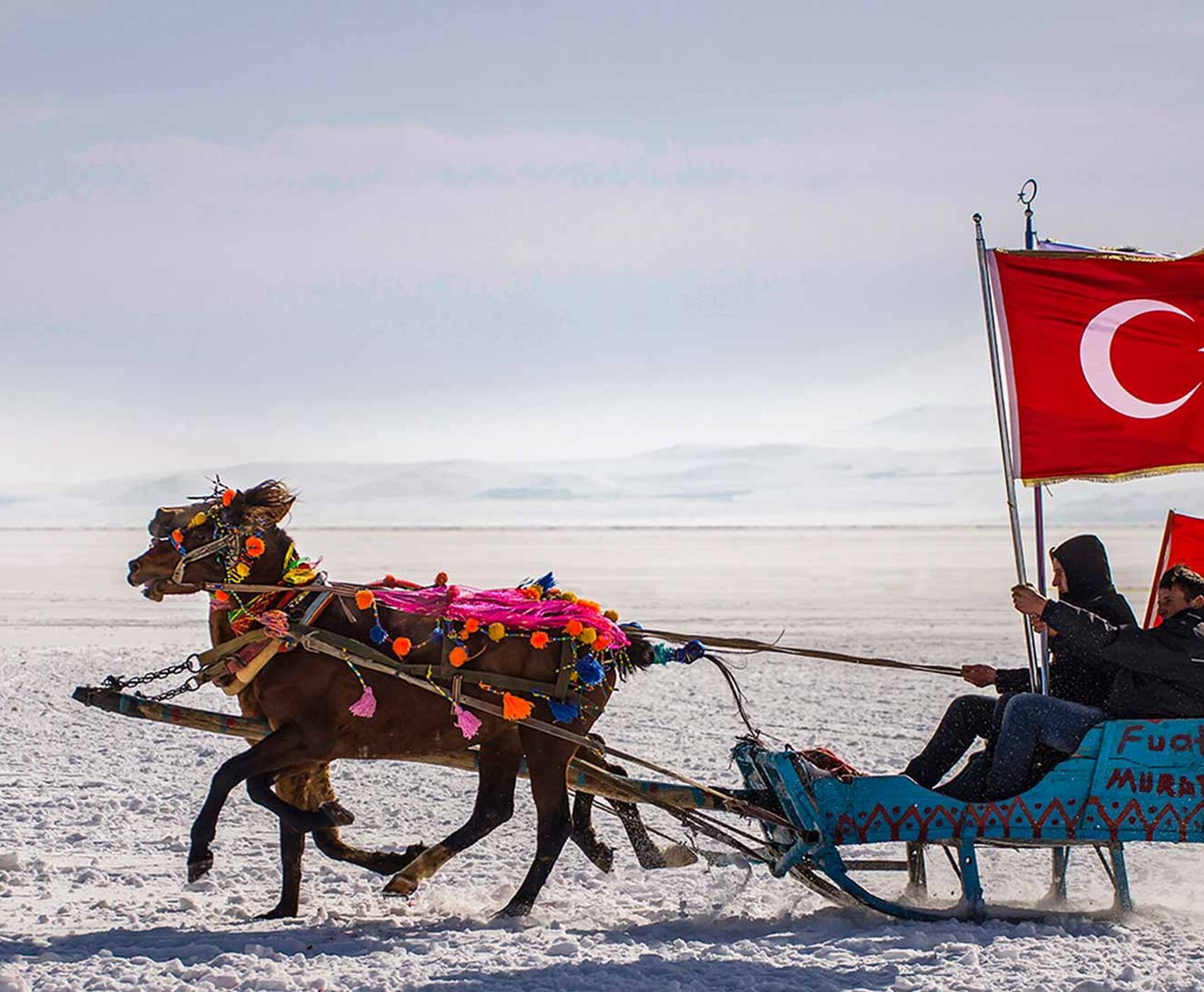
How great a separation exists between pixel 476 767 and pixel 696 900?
1307mm

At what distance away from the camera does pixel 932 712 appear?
529 inches

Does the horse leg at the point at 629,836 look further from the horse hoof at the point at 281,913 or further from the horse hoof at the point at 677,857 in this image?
the horse hoof at the point at 281,913

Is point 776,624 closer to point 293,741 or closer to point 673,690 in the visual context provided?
point 673,690

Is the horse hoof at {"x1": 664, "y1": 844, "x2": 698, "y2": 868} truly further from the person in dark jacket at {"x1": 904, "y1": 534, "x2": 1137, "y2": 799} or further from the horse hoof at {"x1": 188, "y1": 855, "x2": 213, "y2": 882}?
the horse hoof at {"x1": 188, "y1": 855, "x2": 213, "y2": 882}

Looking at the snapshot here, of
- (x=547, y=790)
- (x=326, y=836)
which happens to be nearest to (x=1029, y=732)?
(x=547, y=790)

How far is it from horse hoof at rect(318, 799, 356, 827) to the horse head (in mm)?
1116

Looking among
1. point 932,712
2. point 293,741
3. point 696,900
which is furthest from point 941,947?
point 932,712

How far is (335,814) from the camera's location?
6973mm

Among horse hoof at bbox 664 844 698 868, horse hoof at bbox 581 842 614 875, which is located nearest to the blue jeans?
horse hoof at bbox 664 844 698 868

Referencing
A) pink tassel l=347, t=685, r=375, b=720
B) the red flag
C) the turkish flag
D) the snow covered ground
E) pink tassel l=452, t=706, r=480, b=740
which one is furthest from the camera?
the red flag

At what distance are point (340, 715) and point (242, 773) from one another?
1.73ft

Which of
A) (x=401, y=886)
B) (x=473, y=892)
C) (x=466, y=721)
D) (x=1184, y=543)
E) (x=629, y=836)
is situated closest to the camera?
(x=466, y=721)

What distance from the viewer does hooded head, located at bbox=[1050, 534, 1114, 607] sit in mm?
7023

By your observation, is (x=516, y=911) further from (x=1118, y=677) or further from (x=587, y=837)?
(x=1118, y=677)
